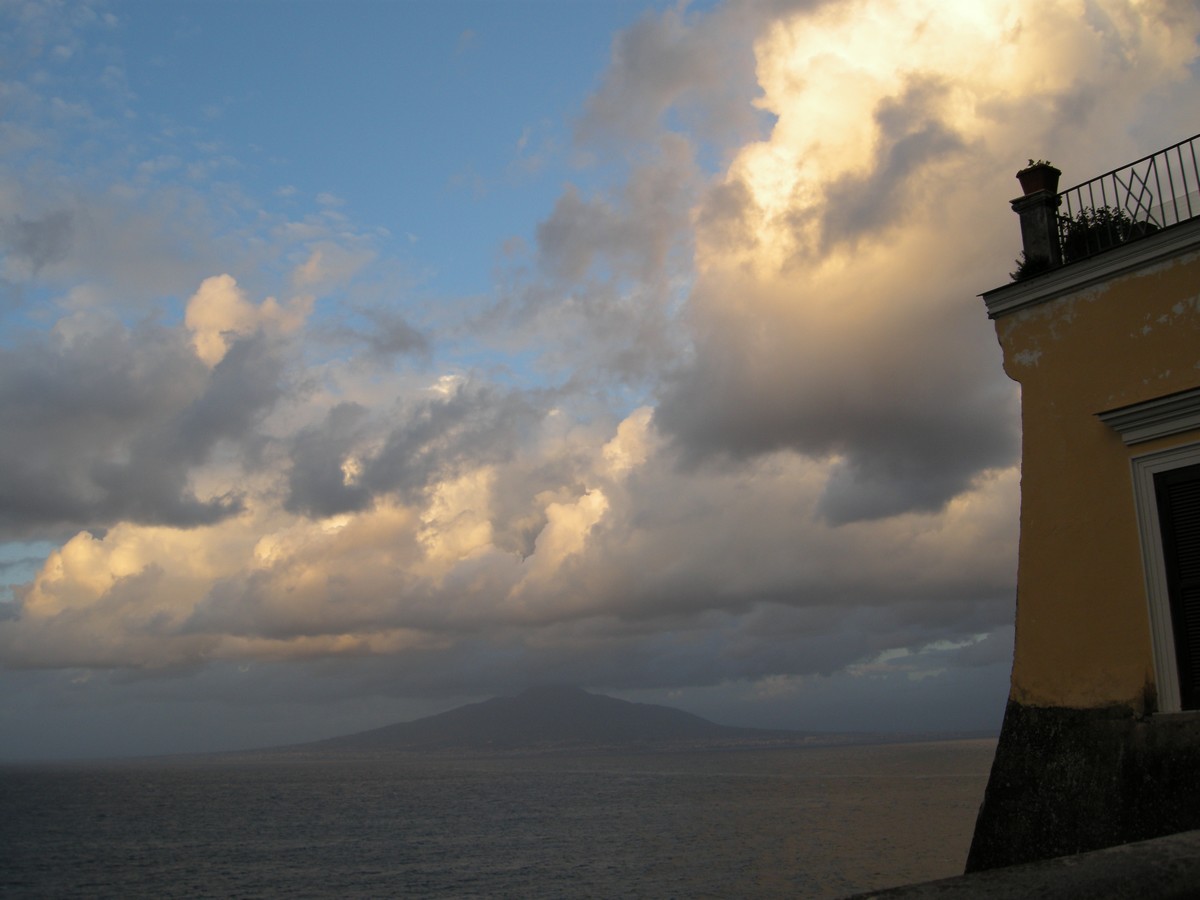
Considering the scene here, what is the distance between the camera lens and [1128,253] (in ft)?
28.6

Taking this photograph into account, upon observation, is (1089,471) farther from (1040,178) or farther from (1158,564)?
(1040,178)

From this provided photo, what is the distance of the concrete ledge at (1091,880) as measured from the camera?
11.9 ft

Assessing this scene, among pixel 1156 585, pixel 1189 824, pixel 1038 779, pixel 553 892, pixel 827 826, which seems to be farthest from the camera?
pixel 827 826

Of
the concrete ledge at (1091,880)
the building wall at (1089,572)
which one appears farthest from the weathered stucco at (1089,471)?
the concrete ledge at (1091,880)

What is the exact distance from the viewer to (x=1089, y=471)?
8.98 m

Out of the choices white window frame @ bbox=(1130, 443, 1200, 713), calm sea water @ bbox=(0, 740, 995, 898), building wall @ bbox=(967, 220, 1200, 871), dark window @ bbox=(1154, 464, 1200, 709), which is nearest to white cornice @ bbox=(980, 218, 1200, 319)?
building wall @ bbox=(967, 220, 1200, 871)

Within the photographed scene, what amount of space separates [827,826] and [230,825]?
49.6 metres

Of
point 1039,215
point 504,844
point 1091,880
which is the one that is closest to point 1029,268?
point 1039,215

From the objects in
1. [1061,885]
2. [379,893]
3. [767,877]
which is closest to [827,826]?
[767,877]

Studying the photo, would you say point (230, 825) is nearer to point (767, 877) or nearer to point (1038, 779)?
A: point (767, 877)

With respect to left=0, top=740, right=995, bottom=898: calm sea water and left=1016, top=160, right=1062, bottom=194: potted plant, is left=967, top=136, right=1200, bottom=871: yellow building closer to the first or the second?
left=1016, top=160, right=1062, bottom=194: potted plant

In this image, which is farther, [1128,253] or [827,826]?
[827,826]

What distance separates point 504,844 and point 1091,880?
59750mm

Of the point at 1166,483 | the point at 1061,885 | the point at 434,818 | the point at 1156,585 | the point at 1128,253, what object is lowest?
the point at 434,818
